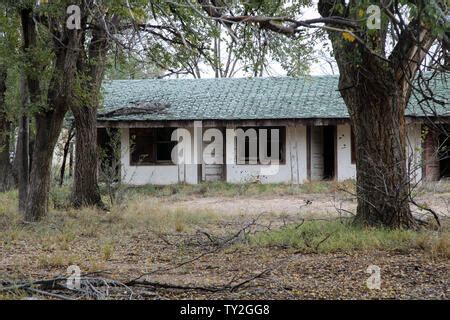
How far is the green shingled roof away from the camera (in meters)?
19.6

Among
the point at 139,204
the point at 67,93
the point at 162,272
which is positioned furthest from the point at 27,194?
the point at 162,272

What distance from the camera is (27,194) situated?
11328 mm

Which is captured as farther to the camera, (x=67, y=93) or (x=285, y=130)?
(x=285, y=130)

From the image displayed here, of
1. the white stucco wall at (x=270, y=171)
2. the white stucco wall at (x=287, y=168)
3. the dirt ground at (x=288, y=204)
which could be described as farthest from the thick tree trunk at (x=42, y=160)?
the white stucco wall at (x=287, y=168)

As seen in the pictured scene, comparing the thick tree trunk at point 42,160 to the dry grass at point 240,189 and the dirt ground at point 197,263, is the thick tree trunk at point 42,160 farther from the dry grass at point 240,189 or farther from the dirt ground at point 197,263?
the dry grass at point 240,189

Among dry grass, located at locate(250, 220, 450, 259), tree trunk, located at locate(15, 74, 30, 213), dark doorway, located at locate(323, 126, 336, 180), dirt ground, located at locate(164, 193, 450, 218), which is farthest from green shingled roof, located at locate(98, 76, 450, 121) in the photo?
dry grass, located at locate(250, 220, 450, 259)

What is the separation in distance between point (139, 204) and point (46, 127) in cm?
402

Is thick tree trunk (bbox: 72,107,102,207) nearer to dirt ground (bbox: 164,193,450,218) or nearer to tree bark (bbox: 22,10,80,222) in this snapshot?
dirt ground (bbox: 164,193,450,218)

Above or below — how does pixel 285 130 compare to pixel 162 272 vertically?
above

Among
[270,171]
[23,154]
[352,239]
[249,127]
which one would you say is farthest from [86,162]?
[249,127]

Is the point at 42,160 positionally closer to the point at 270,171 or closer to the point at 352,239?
the point at 352,239

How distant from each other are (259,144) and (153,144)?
4.15 metres

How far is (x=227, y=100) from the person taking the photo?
70.1 ft
